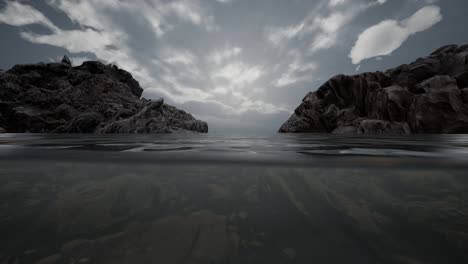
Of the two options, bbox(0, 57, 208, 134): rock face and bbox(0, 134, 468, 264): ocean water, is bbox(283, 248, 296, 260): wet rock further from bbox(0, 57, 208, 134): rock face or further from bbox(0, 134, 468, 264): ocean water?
bbox(0, 57, 208, 134): rock face

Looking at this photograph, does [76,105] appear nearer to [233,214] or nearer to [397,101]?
[233,214]

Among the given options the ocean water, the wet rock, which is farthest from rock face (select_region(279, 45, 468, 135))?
the wet rock

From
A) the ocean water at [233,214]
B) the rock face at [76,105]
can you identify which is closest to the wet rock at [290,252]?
the ocean water at [233,214]

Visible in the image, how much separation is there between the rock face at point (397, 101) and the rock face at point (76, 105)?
92.6ft

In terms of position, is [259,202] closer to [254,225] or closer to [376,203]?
[254,225]

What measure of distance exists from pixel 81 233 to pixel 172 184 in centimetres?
106

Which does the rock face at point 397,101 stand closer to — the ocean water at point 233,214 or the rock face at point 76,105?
the rock face at point 76,105

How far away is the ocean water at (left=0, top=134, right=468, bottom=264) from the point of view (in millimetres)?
1276

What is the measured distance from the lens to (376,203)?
2.01m

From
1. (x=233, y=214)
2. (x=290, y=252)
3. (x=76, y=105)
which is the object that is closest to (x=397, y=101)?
(x=233, y=214)

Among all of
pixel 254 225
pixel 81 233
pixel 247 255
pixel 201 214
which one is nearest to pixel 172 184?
pixel 201 214

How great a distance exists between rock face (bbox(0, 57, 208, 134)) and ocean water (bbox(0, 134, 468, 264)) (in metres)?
30.3

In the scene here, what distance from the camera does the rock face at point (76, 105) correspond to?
33.2 meters

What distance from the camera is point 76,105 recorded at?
43.3 metres
